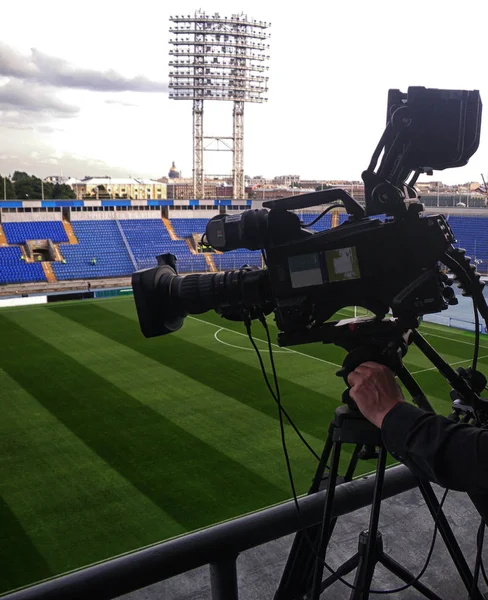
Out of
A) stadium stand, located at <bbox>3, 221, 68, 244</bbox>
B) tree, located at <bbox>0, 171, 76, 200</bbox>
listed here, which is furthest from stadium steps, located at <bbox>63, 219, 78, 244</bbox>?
tree, located at <bbox>0, 171, 76, 200</bbox>

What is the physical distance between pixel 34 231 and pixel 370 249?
29644 millimetres

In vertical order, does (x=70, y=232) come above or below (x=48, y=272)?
above

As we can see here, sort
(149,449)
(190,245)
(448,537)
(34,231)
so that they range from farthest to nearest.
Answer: (190,245) < (34,231) < (149,449) < (448,537)

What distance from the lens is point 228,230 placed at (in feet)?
6.02

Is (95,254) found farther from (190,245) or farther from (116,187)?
(116,187)

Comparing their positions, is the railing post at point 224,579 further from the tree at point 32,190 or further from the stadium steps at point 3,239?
the tree at point 32,190

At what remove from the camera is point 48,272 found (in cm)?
2716

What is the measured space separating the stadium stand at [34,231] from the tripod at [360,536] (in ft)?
94.7

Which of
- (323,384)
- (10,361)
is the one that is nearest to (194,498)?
(323,384)

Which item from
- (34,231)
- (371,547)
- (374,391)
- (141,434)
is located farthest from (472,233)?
(374,391)

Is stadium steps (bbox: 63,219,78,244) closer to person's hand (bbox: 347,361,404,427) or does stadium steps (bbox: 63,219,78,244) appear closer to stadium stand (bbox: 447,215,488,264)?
stadium stand (bbox: 447,215,488,264)

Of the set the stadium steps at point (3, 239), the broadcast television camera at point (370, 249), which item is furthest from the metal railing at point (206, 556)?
the stadium steps at point (3, 239)

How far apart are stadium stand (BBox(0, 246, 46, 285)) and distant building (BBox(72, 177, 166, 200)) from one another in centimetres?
2239

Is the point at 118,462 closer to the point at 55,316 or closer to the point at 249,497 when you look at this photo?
the point at 249,497
